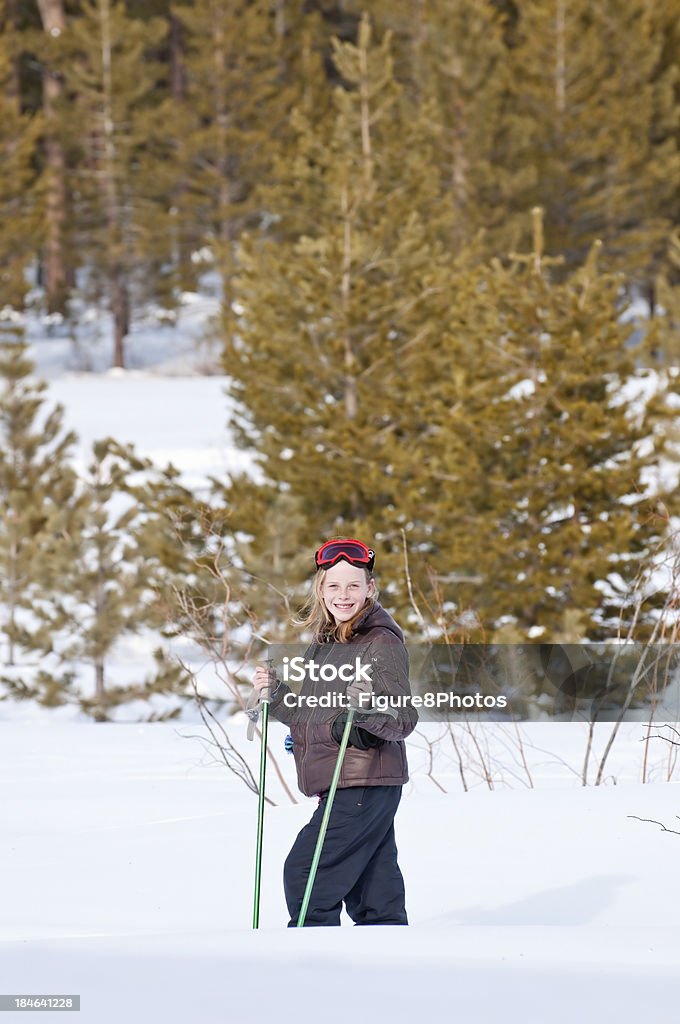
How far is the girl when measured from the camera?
3.80 m

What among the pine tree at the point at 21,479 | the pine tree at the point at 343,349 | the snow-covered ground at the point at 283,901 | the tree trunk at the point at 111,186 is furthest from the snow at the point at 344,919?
the tree trunk at the point at 111,186

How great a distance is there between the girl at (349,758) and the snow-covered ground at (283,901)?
19cm

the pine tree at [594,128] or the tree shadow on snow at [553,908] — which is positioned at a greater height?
the pine tree at [594,128]

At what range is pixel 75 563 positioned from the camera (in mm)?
12852

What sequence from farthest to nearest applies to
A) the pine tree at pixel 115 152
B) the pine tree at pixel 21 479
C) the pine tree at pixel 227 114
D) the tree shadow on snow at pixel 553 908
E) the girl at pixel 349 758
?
the pine tree at pixel 227 114 < the pine tree at pixel 115 152 < the pine tree at pixel 21 479 < the tree shadow on snow at pixel 553 908 < the girl at pixel 349 758

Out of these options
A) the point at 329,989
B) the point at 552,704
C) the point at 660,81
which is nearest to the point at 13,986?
the point at 329,989

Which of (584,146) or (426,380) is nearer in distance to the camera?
(426,380)

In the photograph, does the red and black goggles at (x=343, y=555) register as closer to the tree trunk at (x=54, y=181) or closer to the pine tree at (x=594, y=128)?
the pine tree at (x=594, y=128)

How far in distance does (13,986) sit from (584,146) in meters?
30.6

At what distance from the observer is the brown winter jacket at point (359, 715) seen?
375 centimetres

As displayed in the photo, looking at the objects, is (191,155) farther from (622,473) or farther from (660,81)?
(622,473)

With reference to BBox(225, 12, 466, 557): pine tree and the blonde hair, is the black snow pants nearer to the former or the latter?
the blonde hair

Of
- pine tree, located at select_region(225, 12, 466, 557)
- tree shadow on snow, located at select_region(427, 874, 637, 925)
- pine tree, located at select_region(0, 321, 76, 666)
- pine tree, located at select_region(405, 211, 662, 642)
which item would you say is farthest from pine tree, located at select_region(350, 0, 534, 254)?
tree shadow on snow, located at select_region(427, 874, 637, 925)

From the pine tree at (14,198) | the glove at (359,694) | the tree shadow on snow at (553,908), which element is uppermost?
the pine tree at (14,198)
